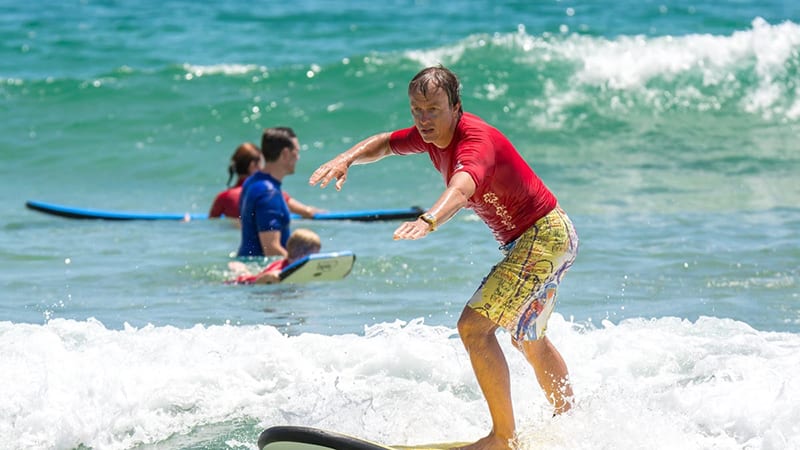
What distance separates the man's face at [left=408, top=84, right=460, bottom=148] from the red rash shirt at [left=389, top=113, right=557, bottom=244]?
46 millimetres

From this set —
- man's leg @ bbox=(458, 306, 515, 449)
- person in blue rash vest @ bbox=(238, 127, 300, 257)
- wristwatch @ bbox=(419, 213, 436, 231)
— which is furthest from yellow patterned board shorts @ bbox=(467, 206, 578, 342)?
person in blue rash vest @ bbox=(238, 127, 300, 257)

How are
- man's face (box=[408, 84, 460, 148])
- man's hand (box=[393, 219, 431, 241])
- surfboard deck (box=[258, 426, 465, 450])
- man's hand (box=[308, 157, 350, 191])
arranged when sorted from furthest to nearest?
man's hand (box=[308, 157, 350, 191]), man's face (box=[408, 84, 460, 148]), surfboard deck (box=[258, 426, 465, 450]), man's hand (box=[393, 219, 431, 241])

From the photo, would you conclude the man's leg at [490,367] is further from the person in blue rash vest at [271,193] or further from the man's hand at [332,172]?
the person in blue rash vest at [271,193]

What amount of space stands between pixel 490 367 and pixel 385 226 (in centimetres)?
761

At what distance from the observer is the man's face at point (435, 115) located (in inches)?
188

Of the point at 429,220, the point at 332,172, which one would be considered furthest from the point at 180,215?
the point at 429,220

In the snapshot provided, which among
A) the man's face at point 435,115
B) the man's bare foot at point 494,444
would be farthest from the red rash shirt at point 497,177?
the man's bare foot at point 494,444

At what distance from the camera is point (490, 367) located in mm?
4930

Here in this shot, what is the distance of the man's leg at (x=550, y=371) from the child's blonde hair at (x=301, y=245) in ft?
14.6

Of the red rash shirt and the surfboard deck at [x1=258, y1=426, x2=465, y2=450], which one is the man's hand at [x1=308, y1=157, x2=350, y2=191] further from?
the surfboard deck at [x1=258, y1=426, x2=465, y2=450]

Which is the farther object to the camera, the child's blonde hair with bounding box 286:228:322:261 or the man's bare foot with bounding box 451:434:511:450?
the child's blonde hair with bounding box 286:228:322:261

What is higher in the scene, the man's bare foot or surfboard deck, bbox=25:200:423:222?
the man's bare foot

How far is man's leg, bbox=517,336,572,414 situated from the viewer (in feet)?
17.2

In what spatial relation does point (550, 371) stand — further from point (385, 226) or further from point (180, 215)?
point (180, 215)
